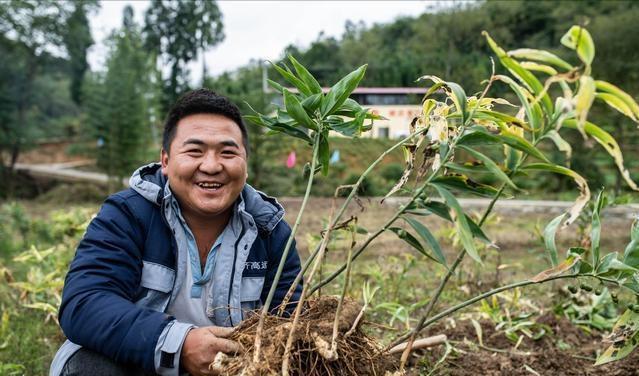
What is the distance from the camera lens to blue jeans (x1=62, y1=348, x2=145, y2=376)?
5.38 feet

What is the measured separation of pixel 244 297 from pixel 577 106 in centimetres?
121

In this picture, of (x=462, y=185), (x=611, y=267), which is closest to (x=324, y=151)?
(x=462, y=185)

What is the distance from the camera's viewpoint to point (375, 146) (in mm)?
19031

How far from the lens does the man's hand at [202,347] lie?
1520 millimetres

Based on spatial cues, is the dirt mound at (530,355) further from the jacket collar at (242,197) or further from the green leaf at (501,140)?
the green leaf at (501,140)

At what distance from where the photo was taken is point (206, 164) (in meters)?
1.83

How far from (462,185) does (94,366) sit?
1.08m

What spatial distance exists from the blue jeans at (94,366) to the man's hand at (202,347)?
202 mm

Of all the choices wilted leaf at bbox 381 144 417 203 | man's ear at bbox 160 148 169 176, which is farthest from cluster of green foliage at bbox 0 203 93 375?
wilted leaf at bbox 381 144 417 203

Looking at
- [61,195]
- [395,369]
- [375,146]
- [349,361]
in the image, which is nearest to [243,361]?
[349,361]

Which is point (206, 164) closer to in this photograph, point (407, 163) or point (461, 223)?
point (407, 163)

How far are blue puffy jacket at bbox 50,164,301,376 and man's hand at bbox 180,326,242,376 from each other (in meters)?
0.03

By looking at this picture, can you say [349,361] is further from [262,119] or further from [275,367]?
[262,119]

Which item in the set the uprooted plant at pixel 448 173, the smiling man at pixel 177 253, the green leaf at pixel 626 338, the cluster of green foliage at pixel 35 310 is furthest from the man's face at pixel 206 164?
the cluster of green foliage at pixel 35 310
